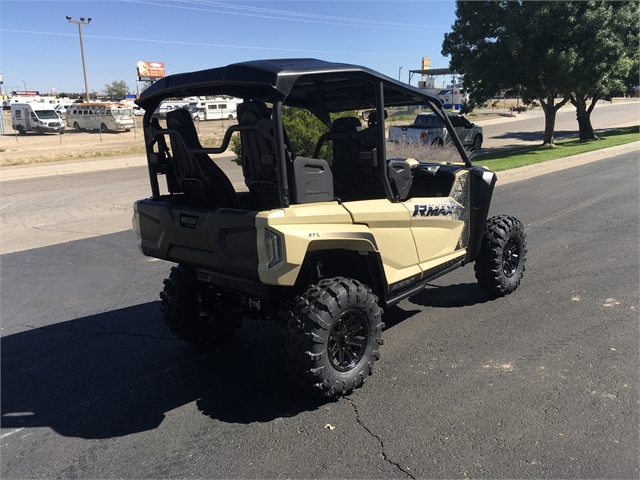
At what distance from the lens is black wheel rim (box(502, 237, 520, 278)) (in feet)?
18.0

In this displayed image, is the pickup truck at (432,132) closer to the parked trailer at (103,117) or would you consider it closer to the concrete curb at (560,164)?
the concrete curb at (560,164)

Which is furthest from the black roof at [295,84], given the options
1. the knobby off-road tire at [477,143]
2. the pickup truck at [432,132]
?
the knobby off-road tire at [477,143]

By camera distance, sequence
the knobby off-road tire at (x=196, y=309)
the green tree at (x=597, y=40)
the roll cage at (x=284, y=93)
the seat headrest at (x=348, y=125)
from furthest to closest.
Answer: the green tree at (x=597, y=40) < the knobby off-road tire at (x=196, y=309) < the seat headrest at (x=348, y=125) < the roll cage at (x=284, y=93)

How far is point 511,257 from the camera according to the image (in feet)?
18.3

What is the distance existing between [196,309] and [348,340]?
151 cm

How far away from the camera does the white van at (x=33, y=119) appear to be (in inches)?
1550

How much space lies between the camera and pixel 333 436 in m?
3.23

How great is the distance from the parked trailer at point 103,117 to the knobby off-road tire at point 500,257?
39698 millimetres

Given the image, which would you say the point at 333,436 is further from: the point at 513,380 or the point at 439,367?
the point at 513,380

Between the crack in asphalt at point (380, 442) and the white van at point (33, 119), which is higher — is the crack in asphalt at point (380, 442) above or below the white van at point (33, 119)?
below

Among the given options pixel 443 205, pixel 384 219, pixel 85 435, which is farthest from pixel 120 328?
pixel 443 205

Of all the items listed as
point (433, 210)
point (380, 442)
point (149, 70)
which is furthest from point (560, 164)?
point (149, 70)

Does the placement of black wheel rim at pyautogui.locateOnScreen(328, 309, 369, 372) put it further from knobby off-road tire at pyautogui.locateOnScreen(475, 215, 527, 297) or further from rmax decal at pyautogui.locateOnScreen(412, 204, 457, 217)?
knobby off-road tire at pyautogui.locateOnScreen(475, 215, 527, 297)

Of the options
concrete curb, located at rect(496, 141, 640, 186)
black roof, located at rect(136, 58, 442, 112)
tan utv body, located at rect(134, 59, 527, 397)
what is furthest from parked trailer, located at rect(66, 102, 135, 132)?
tan utv body, located at rect(134, 59, 527, 397)
